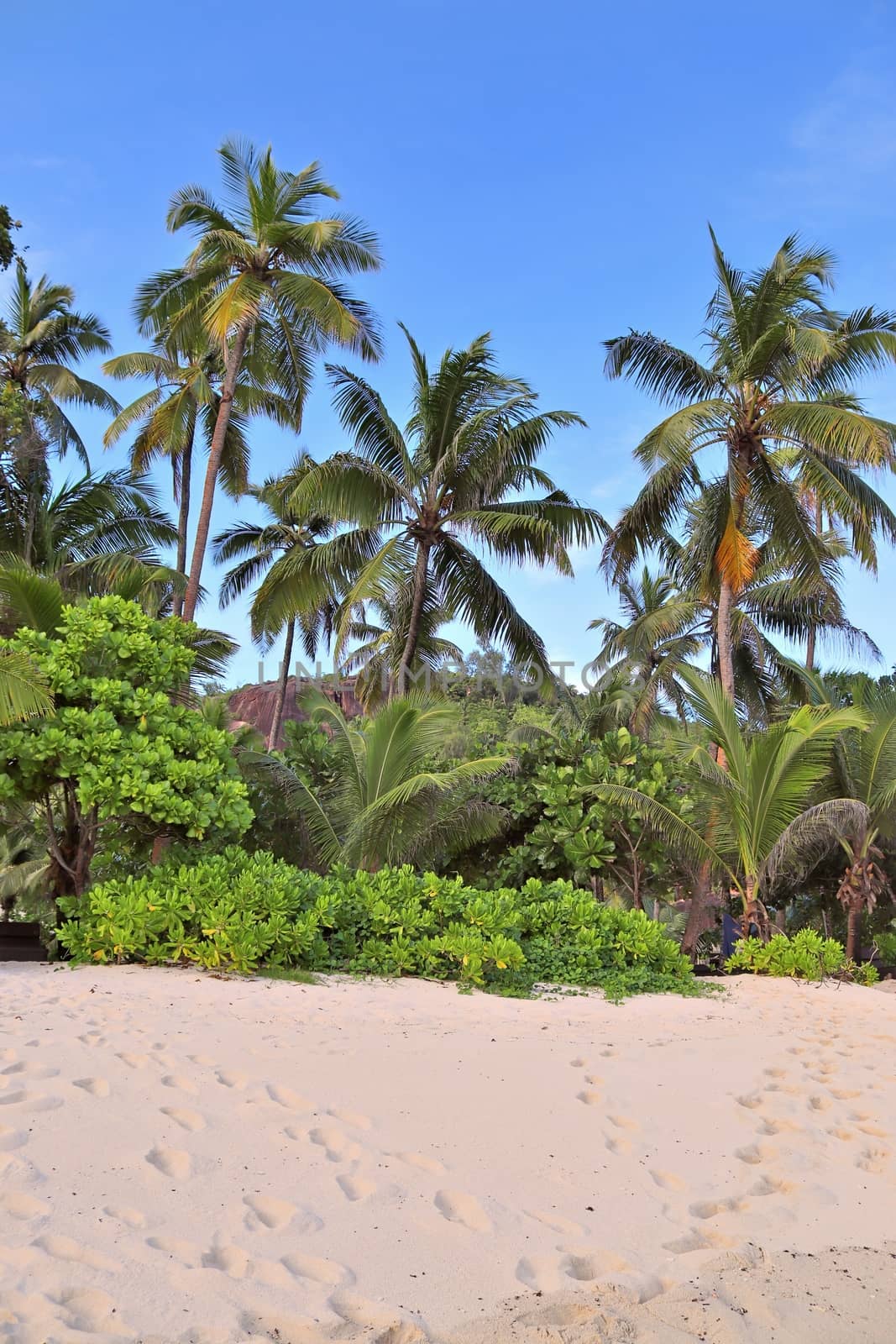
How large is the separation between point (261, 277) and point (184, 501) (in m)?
6.38

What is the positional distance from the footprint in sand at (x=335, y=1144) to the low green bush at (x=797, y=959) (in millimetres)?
8126

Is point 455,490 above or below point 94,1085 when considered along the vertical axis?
above

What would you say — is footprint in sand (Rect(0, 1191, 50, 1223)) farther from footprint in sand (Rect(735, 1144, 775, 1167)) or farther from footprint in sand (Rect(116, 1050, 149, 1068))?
footprint in sand (Rect(735, 1144, 775, 1167))

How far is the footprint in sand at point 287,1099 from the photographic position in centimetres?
411

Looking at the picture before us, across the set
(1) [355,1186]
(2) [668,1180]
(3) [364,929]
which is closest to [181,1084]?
(1) [355,1186]

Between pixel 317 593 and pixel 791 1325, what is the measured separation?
46.2 ft

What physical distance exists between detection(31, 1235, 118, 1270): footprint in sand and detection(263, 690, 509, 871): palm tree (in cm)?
749

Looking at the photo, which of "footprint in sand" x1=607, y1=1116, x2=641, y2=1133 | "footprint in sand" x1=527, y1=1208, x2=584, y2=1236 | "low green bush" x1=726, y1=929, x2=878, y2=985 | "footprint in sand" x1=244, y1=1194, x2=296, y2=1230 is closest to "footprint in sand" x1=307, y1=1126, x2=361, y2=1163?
"footprint in sand" x1=244, y1=1194, x2=296, y2=1230

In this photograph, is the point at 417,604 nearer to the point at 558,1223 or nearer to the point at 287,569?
the point at 287,569

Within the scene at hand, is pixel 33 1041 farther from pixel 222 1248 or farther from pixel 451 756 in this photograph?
pixel 451 756

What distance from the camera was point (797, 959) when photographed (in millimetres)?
10594

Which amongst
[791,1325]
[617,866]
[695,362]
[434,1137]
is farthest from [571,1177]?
[695,362]

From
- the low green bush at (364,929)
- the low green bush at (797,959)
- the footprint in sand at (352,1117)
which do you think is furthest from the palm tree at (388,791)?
the footprint in sand at (352,1117)

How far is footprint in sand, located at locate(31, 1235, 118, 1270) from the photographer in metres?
2.65
